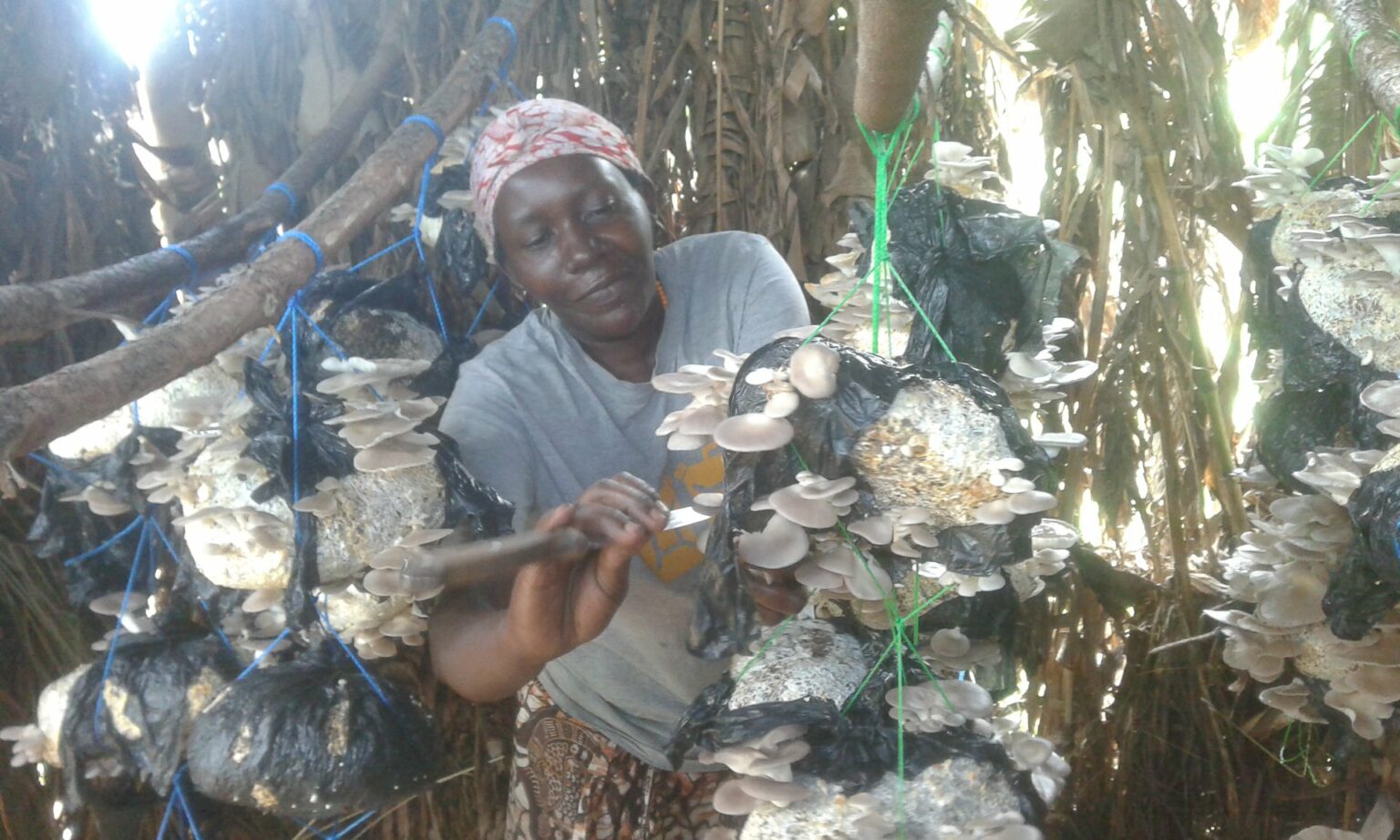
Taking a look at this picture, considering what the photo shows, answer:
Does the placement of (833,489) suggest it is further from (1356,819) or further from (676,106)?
(676,106)

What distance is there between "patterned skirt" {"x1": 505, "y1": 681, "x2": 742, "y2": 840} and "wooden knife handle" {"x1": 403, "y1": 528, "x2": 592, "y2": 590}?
0.83 metres

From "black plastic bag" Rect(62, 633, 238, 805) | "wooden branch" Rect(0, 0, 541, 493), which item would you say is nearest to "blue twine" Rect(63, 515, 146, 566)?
"black plastic bag" Rect(62, 633, 238, 805)

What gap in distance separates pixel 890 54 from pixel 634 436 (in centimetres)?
91

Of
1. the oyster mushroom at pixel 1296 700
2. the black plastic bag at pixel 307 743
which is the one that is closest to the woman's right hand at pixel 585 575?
the black plastic bag at pixel 307 743

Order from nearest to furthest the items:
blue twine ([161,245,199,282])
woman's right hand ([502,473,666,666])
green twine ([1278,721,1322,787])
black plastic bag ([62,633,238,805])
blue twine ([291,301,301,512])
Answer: woman's right hand ([502,473,666,666]) → blue twine ([291,301,301,512]) → black plastic bag ([62,633,238,805]) → blue twine ([161,245,199,282]) → green twine ([1278,721,1322,787])

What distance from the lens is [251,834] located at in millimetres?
2262

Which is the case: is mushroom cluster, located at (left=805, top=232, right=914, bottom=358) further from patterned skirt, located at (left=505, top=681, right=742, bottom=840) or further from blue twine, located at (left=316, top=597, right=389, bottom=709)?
patterned skirt, located at (left=505, top=681, right=742, bottom=840)

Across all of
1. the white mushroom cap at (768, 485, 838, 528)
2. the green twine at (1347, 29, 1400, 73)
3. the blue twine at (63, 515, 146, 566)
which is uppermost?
the green twine at (1347, 29, 1400, 73)

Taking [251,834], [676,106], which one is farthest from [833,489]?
[251,834]

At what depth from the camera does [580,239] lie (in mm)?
1485

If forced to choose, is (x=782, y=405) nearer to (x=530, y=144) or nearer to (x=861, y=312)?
(x=861, y=312)

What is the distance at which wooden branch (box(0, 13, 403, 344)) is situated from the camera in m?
1.27

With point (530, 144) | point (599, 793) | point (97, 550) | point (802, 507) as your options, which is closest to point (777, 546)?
point (802, 507)

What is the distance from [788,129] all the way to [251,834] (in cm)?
192
